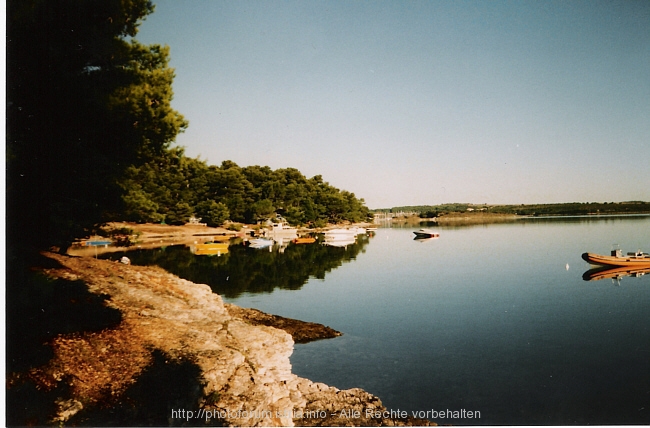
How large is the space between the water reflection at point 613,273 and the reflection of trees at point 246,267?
19032 millimetres

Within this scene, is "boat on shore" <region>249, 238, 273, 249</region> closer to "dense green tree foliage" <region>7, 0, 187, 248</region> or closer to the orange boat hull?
the orange boat hull

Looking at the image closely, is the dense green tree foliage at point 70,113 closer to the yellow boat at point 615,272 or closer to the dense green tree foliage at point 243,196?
the yellow boat at point 615,272

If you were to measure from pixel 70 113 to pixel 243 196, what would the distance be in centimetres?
6301

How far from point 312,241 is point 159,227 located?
74.3 ft

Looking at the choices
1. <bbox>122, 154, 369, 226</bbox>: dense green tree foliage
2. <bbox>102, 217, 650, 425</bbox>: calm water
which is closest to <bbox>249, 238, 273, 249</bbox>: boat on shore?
<bbox>122, 154, 369, 226</bbox>: dense green tree foliage

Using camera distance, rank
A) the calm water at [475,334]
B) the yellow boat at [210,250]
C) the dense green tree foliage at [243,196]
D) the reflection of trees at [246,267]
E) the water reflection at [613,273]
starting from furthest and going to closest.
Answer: the dense green tree foliage at [243,196], the yellow boat at [210,250], the water reflection at [613,273], the reflection of trees at [246,267], the calm water at [475,334]

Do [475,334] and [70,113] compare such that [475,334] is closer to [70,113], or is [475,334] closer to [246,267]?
[70,113]

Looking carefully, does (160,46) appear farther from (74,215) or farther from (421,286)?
(421,286)

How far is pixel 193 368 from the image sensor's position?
7.54 meters

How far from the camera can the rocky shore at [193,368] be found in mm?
6262

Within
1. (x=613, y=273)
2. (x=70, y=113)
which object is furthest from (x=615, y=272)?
(x=70, y=113)

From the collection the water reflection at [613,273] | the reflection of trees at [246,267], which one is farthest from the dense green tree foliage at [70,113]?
the water reflection at [613,273]

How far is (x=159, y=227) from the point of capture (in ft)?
174

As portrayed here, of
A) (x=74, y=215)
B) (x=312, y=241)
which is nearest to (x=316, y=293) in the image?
(x=74, y=215)
